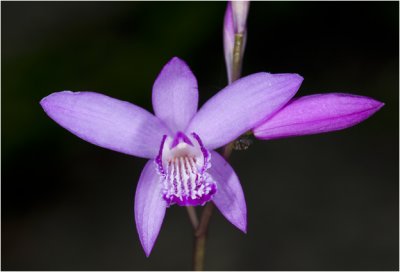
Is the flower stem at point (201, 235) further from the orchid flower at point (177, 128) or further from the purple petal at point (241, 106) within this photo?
the purple petal at point (241, 106)

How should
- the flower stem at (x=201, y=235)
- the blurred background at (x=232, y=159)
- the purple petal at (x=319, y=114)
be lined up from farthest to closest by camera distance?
the blurred background at (x=232, y=159) → the flower stem at (x=201, y=235) → the purple petal at (x=319, y=114)

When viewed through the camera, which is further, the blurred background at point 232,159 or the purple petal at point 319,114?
the blurred background at point 232,159

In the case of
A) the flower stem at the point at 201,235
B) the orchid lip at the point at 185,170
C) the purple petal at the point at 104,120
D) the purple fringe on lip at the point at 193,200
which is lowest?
the flower stem at the point at 201,235

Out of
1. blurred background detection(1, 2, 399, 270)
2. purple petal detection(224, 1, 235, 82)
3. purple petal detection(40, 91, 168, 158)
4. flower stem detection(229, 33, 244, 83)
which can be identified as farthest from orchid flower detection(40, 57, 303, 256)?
blurred background detection(1, 2, 399, 270)

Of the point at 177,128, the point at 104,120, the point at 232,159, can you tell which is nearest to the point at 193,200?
the point at 177,128

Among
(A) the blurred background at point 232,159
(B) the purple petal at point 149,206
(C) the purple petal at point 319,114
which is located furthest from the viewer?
(A) the blurred background at point 232,159

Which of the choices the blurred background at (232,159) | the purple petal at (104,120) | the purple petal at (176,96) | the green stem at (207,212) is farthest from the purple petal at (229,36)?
the blurred background at (232,159)

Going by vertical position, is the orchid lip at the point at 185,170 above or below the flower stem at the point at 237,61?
below

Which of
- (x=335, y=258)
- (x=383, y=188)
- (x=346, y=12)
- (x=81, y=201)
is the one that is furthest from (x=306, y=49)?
(x=81, y=201)
